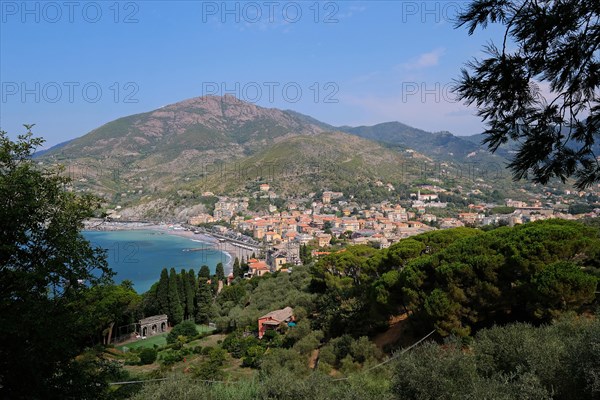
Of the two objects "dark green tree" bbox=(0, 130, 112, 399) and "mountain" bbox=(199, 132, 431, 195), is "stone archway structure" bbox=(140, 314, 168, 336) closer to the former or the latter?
"dark green tree" bbox=(0, 130, 112, 399)

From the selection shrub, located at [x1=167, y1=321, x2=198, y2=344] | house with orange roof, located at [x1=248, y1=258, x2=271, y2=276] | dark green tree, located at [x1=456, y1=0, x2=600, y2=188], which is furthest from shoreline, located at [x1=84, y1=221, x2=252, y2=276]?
dark green tree, located at [x1=456, y1=0, x2=600, y2=188]

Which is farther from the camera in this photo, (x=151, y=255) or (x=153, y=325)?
(x=151, y=255)

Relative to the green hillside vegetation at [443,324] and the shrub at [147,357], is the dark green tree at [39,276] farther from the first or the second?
the shrub at [147,357]

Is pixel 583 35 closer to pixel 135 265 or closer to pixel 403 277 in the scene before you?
pixel 403 277

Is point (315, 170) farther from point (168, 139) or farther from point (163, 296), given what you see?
point (168, 139)

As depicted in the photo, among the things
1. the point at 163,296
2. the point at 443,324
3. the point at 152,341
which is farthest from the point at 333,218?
the point at 443,324

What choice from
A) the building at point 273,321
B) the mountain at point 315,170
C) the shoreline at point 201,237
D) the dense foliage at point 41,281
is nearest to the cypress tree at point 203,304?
the building at point 273,321

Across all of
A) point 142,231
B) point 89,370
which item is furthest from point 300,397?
point 142,231
